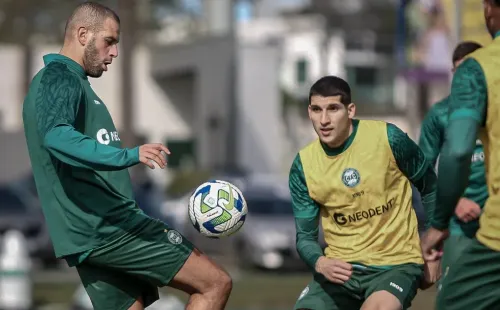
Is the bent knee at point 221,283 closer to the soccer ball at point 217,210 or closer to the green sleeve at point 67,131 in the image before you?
the soccer ball at point 217,210

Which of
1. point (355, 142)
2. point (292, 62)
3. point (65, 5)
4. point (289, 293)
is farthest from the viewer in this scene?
point (292, 62)

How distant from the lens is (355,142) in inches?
292

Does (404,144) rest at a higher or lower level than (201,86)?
higher

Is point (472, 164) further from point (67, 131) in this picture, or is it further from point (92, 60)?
point (67, 131)

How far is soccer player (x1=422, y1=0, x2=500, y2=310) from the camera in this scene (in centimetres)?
546

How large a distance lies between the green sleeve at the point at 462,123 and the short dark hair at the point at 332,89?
70.5 inches

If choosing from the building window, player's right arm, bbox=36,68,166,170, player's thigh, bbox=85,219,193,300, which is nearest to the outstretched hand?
player's right arm, bbox=36,68,166,170

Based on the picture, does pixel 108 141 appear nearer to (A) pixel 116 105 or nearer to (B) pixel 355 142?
(B) pixel 355 142

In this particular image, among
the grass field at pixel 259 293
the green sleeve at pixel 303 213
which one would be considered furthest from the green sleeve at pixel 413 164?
the grass field at pixel 259 293

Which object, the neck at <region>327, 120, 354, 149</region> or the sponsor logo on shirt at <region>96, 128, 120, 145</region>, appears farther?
the neck at <region>327, 120, 354, 149</region>

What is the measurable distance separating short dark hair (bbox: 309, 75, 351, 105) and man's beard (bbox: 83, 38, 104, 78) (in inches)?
52.7

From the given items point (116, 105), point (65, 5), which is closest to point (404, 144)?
point (65, 5)

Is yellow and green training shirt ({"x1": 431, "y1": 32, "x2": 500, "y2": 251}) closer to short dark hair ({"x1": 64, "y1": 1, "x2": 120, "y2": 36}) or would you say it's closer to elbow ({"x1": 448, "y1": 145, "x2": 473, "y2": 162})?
elbow ({"x1": 448, "y1": 145, "x2": 473, "y2": 162})

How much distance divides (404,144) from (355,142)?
0.31 m
